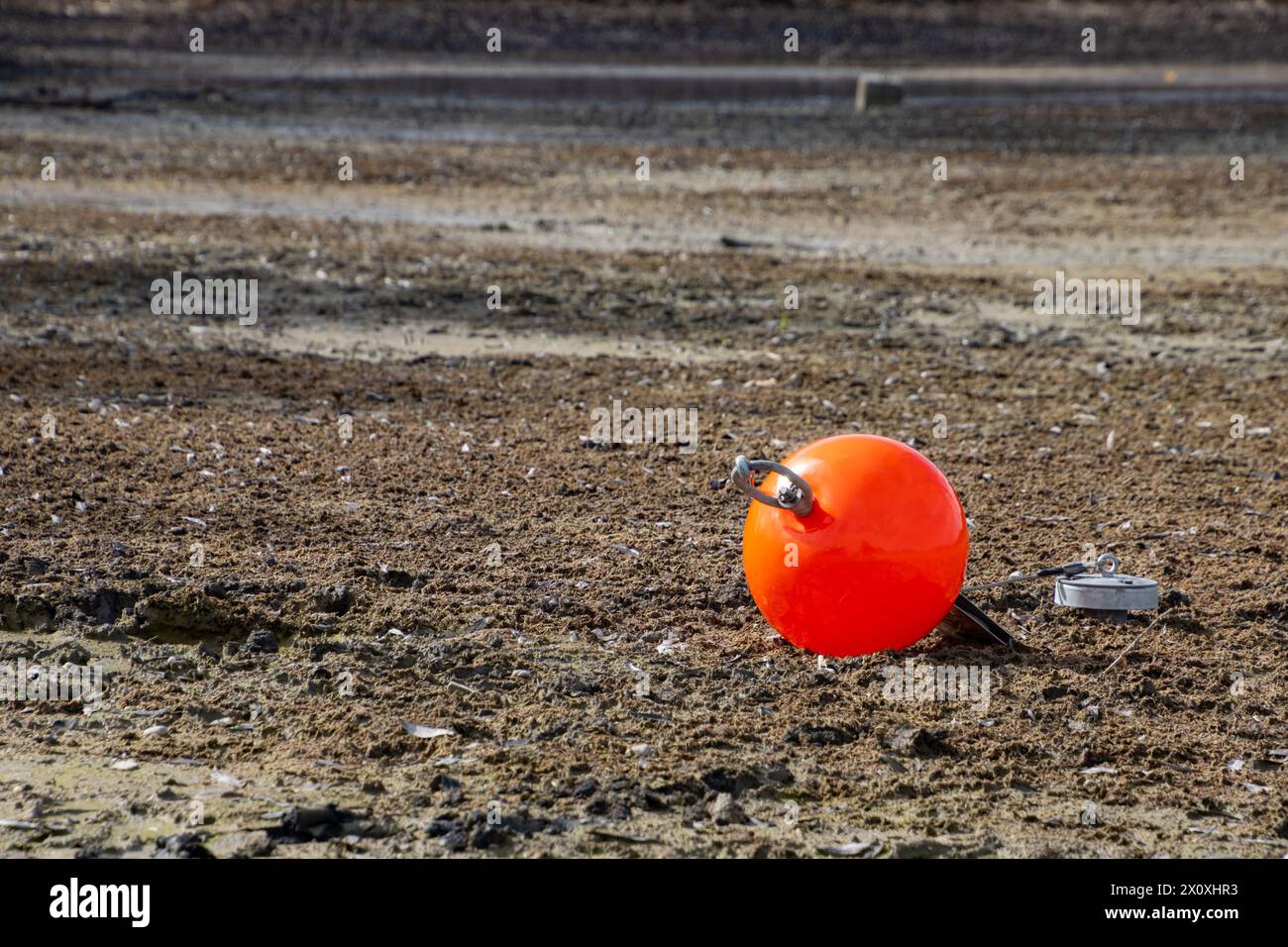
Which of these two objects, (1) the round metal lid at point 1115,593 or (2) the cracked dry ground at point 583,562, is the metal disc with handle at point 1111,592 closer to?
(1) the round metal lid at point 1115,593

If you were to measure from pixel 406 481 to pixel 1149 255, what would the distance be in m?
9.47

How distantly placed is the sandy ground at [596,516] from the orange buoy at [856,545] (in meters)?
0.19

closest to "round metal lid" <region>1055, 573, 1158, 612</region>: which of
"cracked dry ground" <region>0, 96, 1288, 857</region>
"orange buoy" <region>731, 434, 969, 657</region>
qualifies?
"cracked dry ground" <region>0, 96, 1288, 857</region>

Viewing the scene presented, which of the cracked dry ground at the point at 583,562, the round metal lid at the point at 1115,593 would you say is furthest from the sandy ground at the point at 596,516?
the round metal lid at the point at 1115,593

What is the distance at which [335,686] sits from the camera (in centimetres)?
542

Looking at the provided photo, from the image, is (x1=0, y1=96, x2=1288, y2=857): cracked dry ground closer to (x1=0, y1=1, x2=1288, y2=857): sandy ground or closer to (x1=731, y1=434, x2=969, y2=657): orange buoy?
(x1=0, y1=1, x2=1288, y2=857): sandy ground

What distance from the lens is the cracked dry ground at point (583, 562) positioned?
15.4ft

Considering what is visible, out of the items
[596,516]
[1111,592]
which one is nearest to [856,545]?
[1111,592]

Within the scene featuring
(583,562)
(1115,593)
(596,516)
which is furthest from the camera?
(596,516)

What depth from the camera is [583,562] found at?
6.82 m

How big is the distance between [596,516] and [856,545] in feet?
7.60

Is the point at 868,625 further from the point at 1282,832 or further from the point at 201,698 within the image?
the point at 201,698

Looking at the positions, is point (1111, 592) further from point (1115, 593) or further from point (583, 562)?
point (583, 562)
